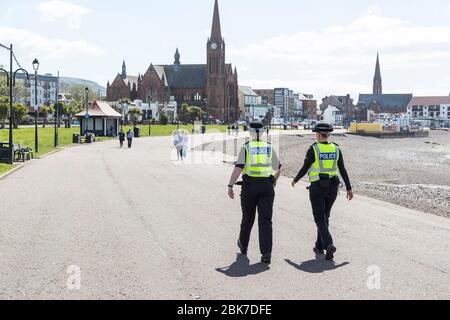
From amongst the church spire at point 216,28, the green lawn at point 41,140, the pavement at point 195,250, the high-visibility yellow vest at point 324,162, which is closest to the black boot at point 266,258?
the pavement at point 195,250

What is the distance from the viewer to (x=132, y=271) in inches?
290

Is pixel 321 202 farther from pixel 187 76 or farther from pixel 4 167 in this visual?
pixel 187 76

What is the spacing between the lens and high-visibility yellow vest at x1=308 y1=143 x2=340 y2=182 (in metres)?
8.40

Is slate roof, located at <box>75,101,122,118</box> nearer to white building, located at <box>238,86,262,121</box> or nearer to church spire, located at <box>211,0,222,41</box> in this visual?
church spire, located at <box>211,0,222,41</box>

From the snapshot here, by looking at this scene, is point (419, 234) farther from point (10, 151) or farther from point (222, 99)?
point (222, 99)

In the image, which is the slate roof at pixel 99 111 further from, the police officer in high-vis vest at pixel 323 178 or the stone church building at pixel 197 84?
the stone church building at pixel 197 84

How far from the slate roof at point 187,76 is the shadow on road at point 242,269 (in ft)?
509

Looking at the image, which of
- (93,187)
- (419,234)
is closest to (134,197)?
(93,187)

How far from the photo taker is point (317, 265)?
7.90 metres

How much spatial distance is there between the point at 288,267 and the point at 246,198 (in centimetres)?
110

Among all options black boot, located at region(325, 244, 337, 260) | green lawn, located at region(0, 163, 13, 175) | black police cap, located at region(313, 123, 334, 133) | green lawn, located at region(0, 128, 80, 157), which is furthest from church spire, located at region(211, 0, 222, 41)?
black boot, located at region(325, 244, 337, 260)

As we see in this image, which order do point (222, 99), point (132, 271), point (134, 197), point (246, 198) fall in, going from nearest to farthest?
point (132, 271) → point (246, 198) → point (134, 197) → point (222, 99)

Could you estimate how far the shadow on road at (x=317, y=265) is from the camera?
25.1 ft
